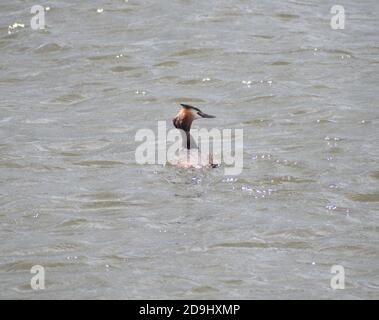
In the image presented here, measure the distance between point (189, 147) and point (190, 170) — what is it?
51cm

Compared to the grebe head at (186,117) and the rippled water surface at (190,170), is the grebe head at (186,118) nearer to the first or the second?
the grebe head at (186,117)

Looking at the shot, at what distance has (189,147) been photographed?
1187 centimetres

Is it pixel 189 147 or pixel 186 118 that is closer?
pixel 189 147

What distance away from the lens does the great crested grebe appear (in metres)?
11.5

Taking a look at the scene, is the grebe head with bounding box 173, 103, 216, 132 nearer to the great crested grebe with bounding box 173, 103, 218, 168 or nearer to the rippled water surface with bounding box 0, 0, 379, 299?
the great crested grebe with bounding box 173, 103, 218, 168

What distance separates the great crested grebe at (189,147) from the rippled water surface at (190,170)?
153 mm

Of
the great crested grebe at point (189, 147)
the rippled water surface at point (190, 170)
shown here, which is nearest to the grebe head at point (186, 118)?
the great crested grebe at point (189, 147)

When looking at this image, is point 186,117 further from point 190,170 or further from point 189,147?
point 190,170

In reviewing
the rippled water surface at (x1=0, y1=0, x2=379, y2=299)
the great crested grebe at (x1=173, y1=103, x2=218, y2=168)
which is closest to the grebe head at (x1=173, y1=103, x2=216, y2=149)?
the great crested grebe at (x1=173, y1=103, x2=218, y2=168)

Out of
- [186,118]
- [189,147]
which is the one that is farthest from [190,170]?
[186,118]

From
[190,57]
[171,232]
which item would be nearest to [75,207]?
[171,232]

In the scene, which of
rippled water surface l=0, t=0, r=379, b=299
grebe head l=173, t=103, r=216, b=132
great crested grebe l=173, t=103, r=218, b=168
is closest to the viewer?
rippled water surface l=0, t=0, r=379, b=299

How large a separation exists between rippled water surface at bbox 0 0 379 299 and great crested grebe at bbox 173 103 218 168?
15 cm
